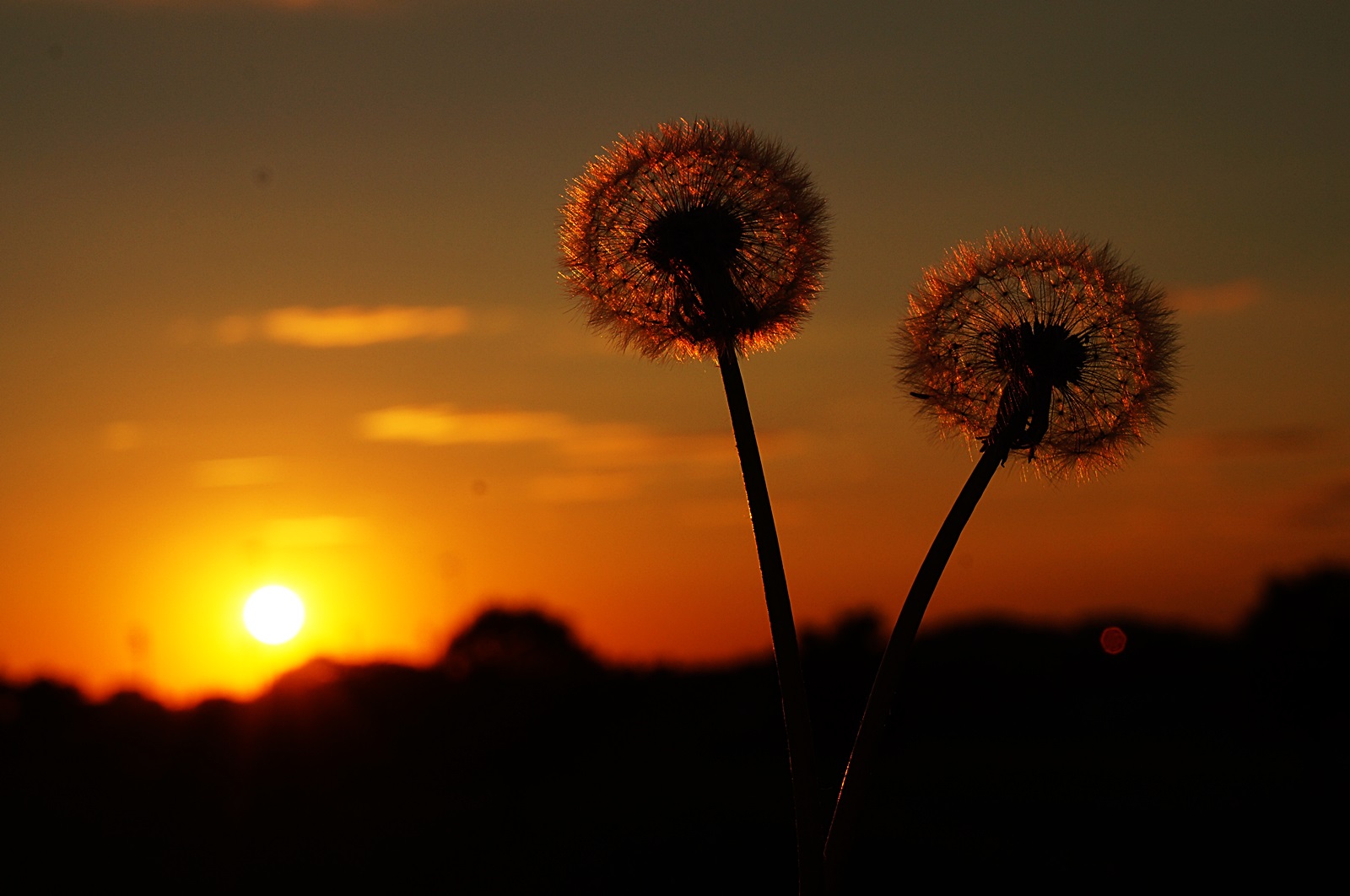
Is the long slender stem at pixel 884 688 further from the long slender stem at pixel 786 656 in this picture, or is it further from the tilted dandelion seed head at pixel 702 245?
the tilted dandelion seed head at pixel 702 245

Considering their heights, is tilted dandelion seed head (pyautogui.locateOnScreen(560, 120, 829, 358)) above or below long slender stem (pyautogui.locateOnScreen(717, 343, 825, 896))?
above

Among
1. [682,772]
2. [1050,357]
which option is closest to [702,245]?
[1050,357]

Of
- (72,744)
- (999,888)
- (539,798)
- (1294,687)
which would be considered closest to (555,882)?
(999,888)

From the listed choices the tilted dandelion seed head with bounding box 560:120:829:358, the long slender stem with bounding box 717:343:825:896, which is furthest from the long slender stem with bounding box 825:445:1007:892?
the tilted dandelion seed head with bounding box 560:120:829:358

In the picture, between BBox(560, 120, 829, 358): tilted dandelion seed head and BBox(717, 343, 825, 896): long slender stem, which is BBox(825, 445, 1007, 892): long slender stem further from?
BBox(560, 120, 829, 358): tilted dandelion seed head

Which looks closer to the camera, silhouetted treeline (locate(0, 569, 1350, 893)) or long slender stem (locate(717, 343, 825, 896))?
long slender stem (locate(717, 343, 825, 896))
